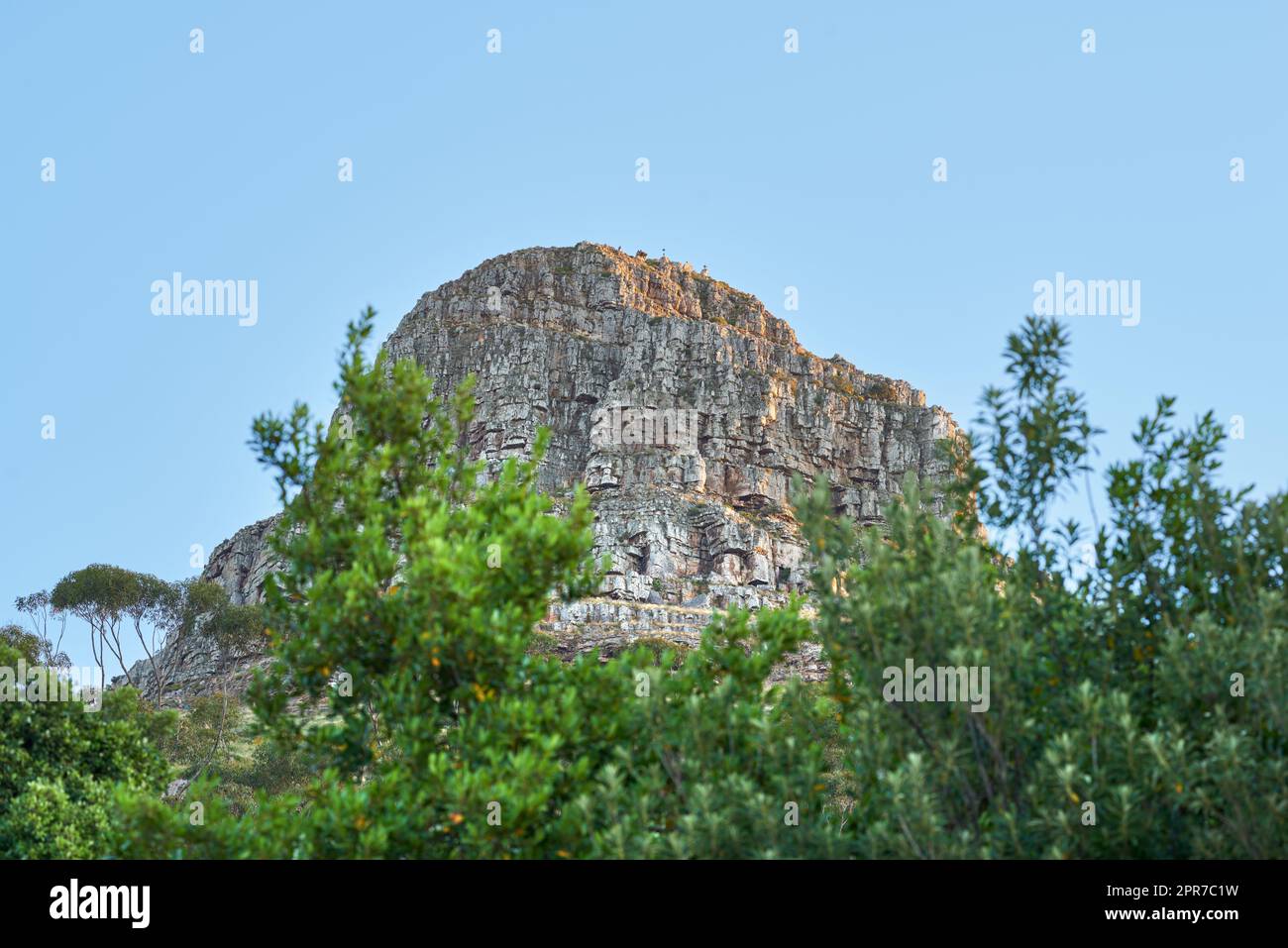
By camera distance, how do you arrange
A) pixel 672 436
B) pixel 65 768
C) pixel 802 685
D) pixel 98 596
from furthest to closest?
1. pixel 672 436
2. pixel 98 596
3. pixel 65 768
4. pixel 802 685

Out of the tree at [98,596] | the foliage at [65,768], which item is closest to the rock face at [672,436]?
the tree at [98,596]

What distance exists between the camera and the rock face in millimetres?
154375

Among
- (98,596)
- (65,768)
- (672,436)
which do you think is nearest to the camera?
(65,768)

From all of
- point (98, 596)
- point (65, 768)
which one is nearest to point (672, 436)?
point (98, 596)

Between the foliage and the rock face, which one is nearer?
the foliage

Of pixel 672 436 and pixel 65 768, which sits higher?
pixel 672 436

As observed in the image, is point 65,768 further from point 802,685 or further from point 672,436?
point 672,436

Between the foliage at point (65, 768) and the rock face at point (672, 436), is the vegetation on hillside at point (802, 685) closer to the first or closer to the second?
the foliage at point (65, 768)

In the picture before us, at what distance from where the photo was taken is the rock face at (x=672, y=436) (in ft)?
506

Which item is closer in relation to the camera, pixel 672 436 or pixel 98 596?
pixel 98 596

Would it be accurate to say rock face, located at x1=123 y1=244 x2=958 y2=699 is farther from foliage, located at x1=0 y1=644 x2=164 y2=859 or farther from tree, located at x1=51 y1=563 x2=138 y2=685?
foliage, located at x1=0 y1=644 x2=164 y2=859

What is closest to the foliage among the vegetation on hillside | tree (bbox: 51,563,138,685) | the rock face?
the vegetation on hillside

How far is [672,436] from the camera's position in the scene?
17475 cm
